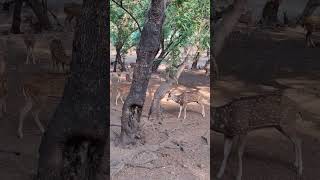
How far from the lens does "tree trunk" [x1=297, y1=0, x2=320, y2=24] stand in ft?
43.2

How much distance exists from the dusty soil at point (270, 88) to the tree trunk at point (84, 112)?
6.04 ft

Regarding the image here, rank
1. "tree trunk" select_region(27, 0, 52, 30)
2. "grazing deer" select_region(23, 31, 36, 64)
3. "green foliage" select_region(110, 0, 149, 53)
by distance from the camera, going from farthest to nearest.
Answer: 1. "tree trunk" select_region(27, 0, 52, 30)
2. "grazing deer" select_region(23, 31, 36, 64)
3. "green foliage" select_region(110, 0, 149, 53)

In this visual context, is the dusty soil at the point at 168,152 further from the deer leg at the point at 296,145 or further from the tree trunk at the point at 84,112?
the tree trunk at the point at 84,112

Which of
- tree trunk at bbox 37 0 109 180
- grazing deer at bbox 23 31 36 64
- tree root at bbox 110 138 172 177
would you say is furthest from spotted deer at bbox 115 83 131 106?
tree trunk at bbox 37 0 109 180

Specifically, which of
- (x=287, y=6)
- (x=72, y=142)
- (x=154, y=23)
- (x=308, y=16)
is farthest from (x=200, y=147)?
(x=287, y=6)

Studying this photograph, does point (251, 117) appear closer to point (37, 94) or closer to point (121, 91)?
point (37, 94)

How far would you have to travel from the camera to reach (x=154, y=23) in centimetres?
695

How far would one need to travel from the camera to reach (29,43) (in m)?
12.6

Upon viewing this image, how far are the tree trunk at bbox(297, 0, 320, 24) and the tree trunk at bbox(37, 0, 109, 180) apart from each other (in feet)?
29.3

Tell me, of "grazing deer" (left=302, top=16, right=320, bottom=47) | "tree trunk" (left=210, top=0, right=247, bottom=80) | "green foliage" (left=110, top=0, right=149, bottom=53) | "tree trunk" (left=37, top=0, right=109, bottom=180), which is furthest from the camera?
"grazing deer" (left=302, top=16, right=320, bottom=47)

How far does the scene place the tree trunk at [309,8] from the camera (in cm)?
1318

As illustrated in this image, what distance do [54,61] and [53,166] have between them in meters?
5.70

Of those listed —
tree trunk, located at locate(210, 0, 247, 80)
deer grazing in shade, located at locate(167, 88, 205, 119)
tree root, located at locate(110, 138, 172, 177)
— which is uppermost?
tree trunk, located at locate(210, 0, 247, 80)

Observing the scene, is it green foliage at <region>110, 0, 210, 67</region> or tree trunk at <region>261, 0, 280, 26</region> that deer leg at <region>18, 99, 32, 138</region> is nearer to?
green foliage at <region>110, 0, 210, 67</region>
